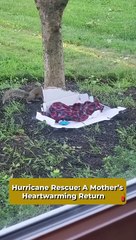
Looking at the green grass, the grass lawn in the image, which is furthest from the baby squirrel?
the green grass

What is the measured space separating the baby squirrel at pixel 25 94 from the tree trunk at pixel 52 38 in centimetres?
9

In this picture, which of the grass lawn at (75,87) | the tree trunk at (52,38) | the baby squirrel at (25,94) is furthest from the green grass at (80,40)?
the tree trunk at (52,38)

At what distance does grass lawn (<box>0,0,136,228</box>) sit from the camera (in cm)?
244

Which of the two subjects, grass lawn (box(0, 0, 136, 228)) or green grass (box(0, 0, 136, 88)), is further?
green grass (box(0, 0, 136, 88))

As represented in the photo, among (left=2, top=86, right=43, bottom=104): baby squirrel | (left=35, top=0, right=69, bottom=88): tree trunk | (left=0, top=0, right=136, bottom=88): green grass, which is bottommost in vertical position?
(left=0, top=0, right=136, bottom=88): green grass

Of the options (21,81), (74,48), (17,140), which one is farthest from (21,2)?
(17,140)

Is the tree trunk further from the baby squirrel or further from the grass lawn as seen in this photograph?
the grass lawn

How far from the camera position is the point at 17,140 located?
2.89 metres

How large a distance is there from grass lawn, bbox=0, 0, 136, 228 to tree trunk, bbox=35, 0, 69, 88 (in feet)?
0.77

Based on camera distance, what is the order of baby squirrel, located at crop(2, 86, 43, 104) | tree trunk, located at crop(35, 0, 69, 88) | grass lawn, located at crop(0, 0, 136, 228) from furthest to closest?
baby squirrel, located at crop(2, 86, 43, 104)
tree trunk, located at crop(35, 0, 69, 88)
grass lawn, located at crop(0, 0, 136, 228)

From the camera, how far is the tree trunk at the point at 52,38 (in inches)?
127

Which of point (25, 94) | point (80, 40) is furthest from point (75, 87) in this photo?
point (80, 40)

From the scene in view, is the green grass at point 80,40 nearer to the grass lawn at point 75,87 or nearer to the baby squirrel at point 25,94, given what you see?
the grass lawn at point 75,87

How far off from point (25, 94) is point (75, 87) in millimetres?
483
